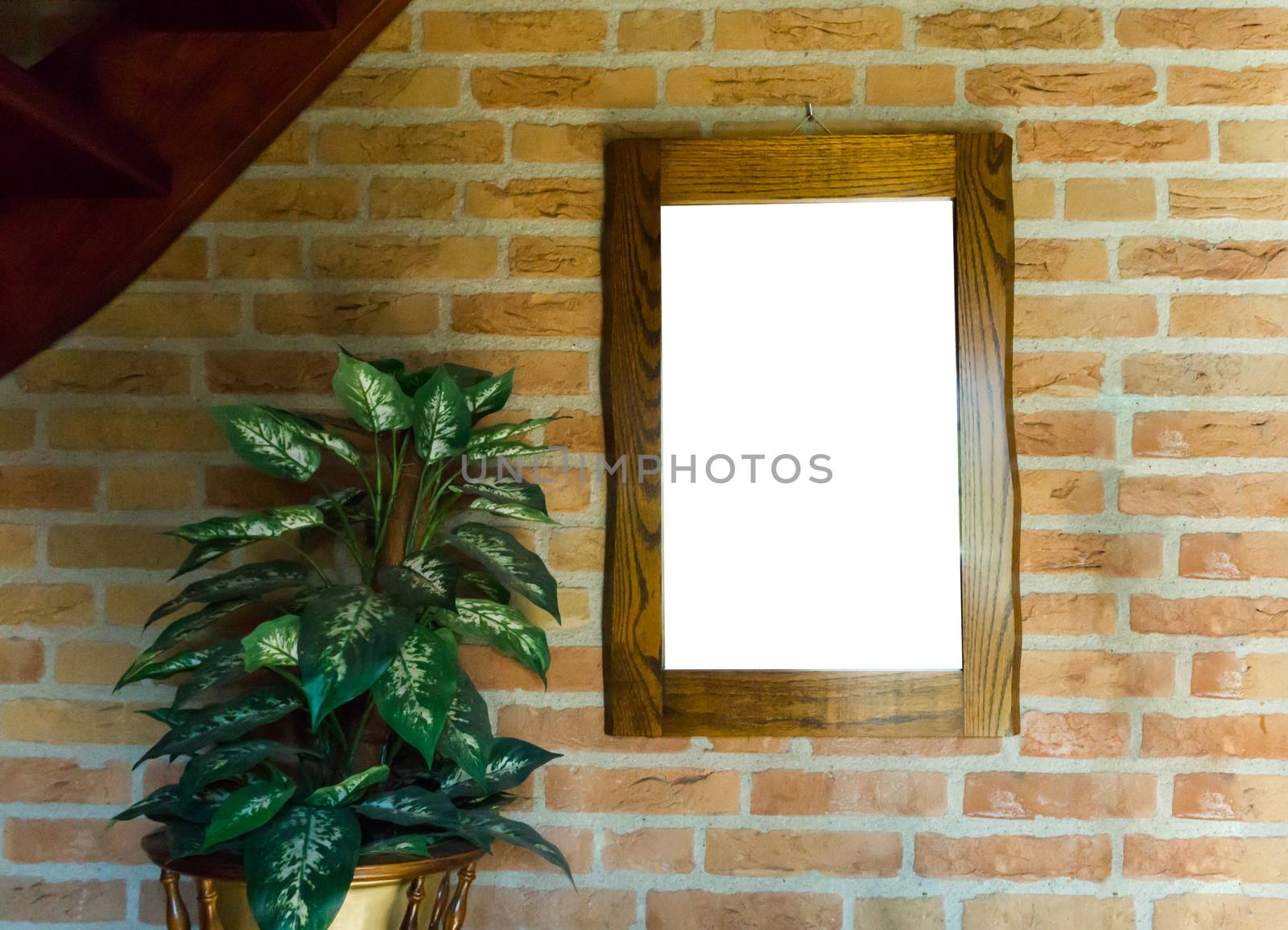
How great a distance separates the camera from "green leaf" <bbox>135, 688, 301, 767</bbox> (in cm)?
107

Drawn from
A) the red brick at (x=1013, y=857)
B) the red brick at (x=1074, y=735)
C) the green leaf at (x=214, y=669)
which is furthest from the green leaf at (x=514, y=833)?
the red brick at (x=1074, y=735)

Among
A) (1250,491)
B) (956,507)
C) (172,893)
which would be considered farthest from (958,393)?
(172,893)

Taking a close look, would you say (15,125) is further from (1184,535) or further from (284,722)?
(1184,535)

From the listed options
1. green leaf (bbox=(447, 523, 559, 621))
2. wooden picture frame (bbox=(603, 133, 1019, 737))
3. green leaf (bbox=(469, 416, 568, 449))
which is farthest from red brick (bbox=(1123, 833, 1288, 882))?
green leaf (bbox=(469, 416, 568, 449))

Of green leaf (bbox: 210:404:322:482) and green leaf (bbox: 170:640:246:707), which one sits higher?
green leaf (bbox: 210:404:322:482)

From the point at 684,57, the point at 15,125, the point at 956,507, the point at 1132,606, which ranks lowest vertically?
the point at 1132,606

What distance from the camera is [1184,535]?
4.49ft

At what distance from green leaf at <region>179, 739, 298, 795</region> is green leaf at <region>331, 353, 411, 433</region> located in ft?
1.23

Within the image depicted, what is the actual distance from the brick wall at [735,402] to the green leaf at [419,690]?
39 centimetres

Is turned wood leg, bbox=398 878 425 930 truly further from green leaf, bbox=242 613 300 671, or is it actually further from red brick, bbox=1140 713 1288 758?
red brick, bbox=1140 713 1288 758

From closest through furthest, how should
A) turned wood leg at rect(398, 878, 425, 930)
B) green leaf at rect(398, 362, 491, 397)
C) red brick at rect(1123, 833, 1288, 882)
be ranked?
turned wood leg at rect(398, 878, 425, 930) → green leaf at rect(398, 362, 491, 397) → red brick at rect(1123, 833, 1288, 882)

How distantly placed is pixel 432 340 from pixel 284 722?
57cm

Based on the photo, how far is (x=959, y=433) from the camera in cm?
138

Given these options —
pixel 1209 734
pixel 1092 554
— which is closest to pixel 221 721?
pixel 1092 554
